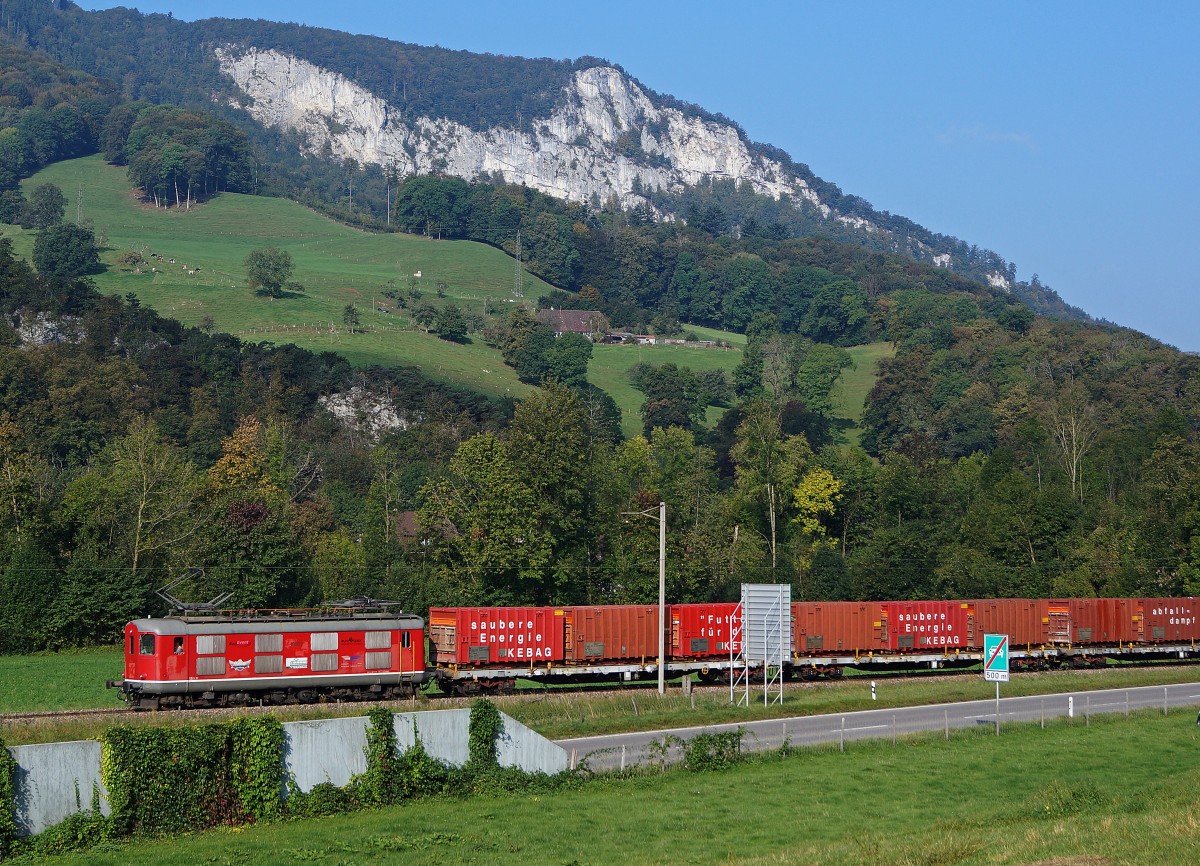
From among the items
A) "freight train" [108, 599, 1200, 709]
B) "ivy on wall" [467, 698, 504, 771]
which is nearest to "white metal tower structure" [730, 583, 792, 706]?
"freight train" [108, 599, 1200, 709]

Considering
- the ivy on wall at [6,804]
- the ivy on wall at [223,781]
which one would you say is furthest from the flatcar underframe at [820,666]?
the ivy on wall at [6,804]

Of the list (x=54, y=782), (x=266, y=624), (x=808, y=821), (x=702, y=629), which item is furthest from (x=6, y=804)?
(x=702, y=629)

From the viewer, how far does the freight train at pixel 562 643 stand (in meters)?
40.8

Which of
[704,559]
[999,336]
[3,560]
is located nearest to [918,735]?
[704,559]

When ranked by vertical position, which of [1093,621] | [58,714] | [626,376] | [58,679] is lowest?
[58,679]

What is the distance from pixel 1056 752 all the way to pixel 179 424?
10948 cm

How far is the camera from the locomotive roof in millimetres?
40406

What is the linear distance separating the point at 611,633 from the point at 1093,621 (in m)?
26.1

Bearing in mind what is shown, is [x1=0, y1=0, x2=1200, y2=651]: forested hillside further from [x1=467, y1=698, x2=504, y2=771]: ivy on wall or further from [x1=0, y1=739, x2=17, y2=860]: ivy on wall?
[x1=0, y1=739, x2=17, y2=860]: ivy on wall

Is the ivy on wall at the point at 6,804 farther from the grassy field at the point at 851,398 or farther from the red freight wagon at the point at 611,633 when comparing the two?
the grassy field at the point at 851,398

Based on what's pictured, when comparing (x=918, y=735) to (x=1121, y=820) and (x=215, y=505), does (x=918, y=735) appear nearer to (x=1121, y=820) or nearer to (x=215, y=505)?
(x=1121, y=820)

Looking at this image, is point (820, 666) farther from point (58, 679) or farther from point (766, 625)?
point (58, 679)

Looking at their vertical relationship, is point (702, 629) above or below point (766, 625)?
below

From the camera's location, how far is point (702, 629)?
170ft
